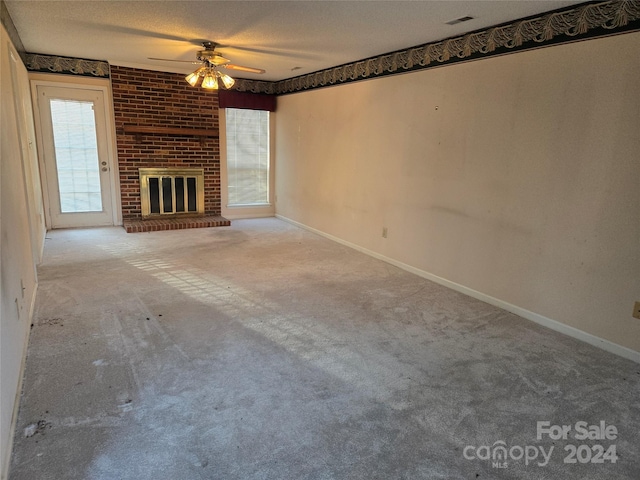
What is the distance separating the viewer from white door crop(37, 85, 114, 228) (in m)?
5.18

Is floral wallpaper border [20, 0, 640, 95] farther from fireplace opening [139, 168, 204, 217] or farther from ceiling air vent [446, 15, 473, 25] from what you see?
fireplace opening [139, 168, 204, 217]

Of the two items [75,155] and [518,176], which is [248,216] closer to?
[75,155]

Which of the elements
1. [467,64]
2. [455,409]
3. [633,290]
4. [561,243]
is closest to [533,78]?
[467,64]

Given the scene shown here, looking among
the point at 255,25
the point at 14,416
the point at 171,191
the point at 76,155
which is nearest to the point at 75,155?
the point at 76,155

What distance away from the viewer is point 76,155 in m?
5.39

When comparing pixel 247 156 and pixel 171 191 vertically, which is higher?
pixel 247 156

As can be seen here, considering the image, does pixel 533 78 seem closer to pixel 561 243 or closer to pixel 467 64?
pixel 467 64

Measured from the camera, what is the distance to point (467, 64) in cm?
345

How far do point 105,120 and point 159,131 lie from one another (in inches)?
27.8

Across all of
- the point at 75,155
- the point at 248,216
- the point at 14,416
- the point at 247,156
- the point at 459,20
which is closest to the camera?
the point at 14,416

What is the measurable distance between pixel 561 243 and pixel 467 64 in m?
1.74

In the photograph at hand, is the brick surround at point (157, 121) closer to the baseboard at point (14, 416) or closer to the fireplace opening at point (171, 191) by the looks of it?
the fireplace opening at point (171, 191)

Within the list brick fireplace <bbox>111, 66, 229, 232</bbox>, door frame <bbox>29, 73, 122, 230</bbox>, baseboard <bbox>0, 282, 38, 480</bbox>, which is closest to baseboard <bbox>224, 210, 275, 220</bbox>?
brick fireplace <bbox>111, 66, 229, 232</bbox>

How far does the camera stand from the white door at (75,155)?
17.0 ft
